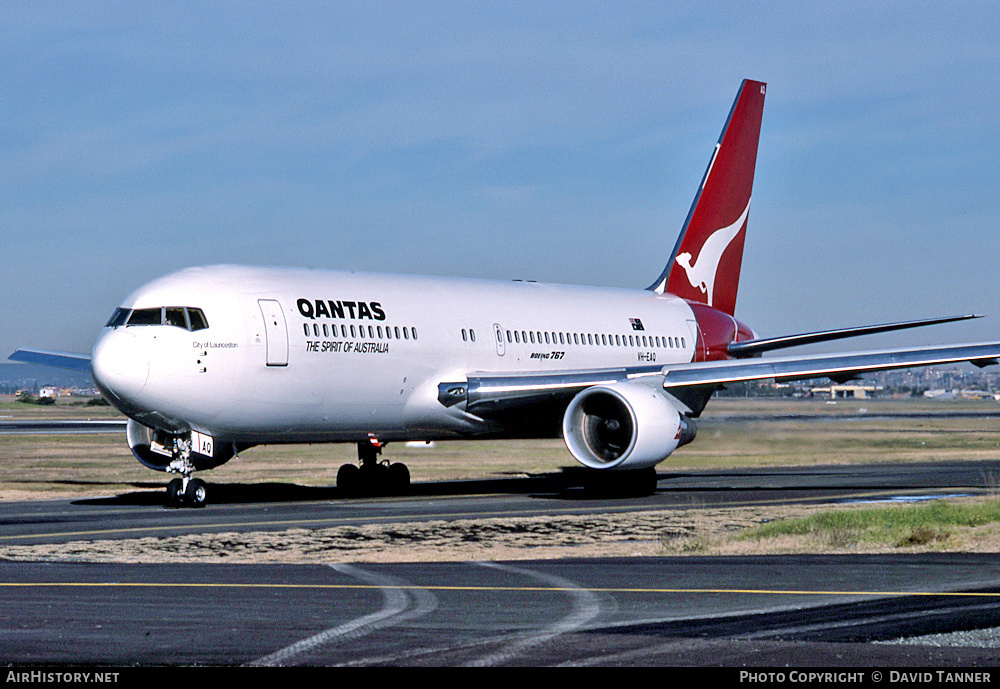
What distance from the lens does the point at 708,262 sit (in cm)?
3678

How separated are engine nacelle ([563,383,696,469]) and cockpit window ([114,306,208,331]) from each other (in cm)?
706

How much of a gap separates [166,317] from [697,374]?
395 inches

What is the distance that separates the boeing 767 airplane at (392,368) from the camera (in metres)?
23.2

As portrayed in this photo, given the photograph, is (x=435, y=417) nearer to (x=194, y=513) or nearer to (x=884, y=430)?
(x=194, y=513)

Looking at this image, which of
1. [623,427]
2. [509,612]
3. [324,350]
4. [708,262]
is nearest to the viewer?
[509,612]

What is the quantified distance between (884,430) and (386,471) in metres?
34.1

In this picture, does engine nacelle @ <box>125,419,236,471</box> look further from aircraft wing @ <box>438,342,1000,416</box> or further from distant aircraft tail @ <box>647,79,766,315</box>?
distant aircraft tail @ <box>647,79,766,315</box>

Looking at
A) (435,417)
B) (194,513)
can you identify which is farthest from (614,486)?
(194,513)

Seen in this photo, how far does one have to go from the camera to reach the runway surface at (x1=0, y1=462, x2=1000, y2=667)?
8859 mm

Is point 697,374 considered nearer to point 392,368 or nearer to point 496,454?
point 392,368

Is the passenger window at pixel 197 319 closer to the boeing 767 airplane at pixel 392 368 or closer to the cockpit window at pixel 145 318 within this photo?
the boeing 767 airplane at pixel 392 368

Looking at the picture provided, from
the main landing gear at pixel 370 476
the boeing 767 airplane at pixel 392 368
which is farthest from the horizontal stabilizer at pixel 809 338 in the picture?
the main landing gear at pixel 370 476

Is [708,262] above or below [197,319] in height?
above

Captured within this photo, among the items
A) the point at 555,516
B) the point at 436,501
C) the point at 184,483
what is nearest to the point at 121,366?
the point at 184,483
